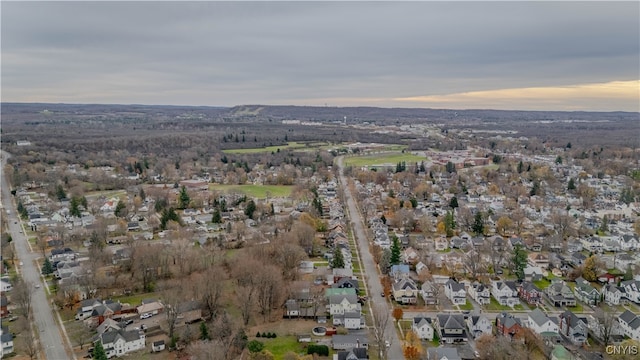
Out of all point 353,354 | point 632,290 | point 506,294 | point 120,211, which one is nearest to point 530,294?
point 506,294

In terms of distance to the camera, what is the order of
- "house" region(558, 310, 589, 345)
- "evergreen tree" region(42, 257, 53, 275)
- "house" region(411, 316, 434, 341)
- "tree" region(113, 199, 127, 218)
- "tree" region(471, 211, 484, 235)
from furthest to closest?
"tree" region(113, 199, 127, 218)
"tree" region(471, 211, 484, 235)
"evergreen tree" region(42, 257, 53, 275)
"house" region(411, 316, 434, 341)
"house" region(558, 310, 589, 345)

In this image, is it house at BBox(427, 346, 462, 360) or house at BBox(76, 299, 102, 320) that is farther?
house at BBox(76, 299, 102, 320)

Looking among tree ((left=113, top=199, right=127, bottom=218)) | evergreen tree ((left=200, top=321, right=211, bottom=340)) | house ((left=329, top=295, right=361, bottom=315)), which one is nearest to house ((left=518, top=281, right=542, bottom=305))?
house ((left=329, top=295, right=361, bottom=315))

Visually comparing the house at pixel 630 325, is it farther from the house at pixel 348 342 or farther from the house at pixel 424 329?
the house at pixel 348 342

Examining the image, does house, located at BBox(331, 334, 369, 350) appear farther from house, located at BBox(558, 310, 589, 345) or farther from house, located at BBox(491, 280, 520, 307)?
house, located at BBox(558, 310, 589, 345)

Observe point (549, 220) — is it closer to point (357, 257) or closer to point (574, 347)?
point (357, 257)

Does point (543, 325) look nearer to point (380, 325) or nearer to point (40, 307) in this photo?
point (380, 325)

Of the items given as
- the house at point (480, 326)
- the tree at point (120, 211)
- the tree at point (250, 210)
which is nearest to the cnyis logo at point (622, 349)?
the house at point (480, 326)
